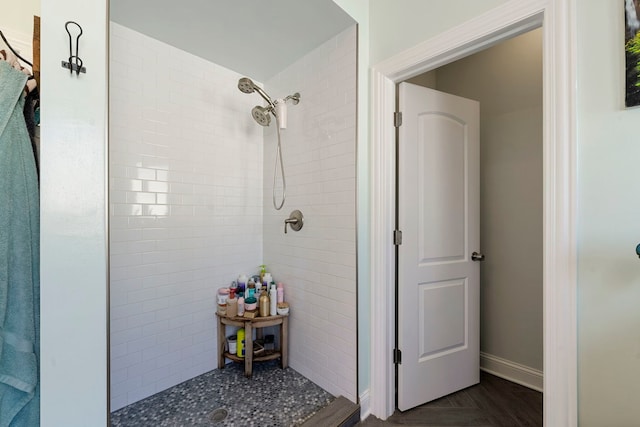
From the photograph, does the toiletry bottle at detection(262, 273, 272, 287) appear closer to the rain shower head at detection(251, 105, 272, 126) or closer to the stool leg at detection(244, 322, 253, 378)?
the stool leg at detection(244, 322, 253, 378)

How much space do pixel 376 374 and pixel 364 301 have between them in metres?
0.41

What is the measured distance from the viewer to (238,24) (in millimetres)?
1522

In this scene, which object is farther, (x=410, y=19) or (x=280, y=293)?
(x=280, y=293)

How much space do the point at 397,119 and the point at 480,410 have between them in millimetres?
1769

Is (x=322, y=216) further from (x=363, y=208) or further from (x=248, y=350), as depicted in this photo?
(x=248, y=350)

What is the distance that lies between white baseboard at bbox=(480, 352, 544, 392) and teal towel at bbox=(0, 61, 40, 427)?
2442 mm

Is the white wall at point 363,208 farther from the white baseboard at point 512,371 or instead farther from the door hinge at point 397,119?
the white baseboard at point 512,371

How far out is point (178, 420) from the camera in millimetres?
1409

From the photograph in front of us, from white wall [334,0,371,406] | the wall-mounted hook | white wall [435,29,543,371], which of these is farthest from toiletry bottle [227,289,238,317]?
white wall [435,29,543,371]

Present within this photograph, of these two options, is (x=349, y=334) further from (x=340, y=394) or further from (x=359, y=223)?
(x=359, y=223)

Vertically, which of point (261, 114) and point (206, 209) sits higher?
point (261, 114)

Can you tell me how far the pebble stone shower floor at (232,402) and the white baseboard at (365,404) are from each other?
19cm

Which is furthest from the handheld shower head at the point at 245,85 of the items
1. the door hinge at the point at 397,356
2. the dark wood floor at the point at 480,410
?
the dark wood floor at the point at 480,410

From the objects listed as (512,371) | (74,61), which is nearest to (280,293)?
(74,61)
